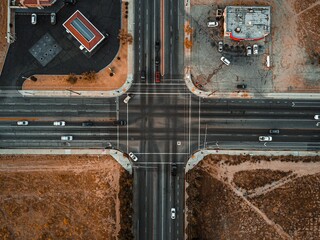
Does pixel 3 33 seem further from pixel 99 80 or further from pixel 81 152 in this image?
pixel 81 152

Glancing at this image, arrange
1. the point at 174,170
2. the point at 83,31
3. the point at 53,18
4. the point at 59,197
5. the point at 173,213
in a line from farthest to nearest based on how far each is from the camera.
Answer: the point at 59,197 → the point at 53,18 → the point at 173,213 → the point at 174,170 → the point at 83,31

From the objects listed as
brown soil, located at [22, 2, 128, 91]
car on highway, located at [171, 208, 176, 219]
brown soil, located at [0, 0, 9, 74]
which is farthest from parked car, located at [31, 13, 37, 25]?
car on highway, located at [171, 208, 176, 219]

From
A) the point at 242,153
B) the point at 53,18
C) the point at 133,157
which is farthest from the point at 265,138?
the point at 53,18

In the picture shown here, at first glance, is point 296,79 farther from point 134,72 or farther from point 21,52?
point 21,52

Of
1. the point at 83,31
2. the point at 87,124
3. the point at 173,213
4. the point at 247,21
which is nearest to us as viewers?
the point at 247,21

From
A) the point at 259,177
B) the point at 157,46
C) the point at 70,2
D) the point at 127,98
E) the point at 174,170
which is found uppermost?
the point at 70,2

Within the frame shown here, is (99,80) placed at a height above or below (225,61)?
below

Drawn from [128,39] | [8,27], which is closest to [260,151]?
[128,39]
